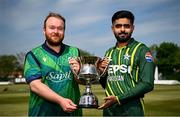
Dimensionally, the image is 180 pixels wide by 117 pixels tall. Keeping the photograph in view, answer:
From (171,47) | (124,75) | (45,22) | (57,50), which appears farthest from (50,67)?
(171,47)

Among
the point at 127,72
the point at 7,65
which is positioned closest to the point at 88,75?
the point at 127,72

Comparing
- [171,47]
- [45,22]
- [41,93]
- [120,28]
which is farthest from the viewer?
[171,47]

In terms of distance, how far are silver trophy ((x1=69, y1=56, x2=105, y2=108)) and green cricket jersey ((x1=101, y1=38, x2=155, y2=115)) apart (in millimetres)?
319

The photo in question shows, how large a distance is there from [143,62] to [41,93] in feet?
4.45

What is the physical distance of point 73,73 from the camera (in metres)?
4.55

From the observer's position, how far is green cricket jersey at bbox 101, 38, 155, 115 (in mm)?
4613

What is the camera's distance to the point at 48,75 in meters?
4.48

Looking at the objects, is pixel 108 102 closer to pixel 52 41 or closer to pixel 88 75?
pixel 88 75

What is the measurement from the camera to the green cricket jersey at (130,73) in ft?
15.1

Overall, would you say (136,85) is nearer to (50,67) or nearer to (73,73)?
(73,73)

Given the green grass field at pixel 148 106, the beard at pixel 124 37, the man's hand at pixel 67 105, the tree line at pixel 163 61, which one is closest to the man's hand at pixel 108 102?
the man's hand at pixel 67 105

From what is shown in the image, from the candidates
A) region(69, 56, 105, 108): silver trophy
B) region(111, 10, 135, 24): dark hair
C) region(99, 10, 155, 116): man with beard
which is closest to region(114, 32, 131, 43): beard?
region(99, 10, 155, 116): man with beard

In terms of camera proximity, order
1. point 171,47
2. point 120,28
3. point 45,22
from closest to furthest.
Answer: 1. point 45,22
2. point 120,28
3. point 171,47

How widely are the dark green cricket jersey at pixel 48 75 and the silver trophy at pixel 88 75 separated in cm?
17
